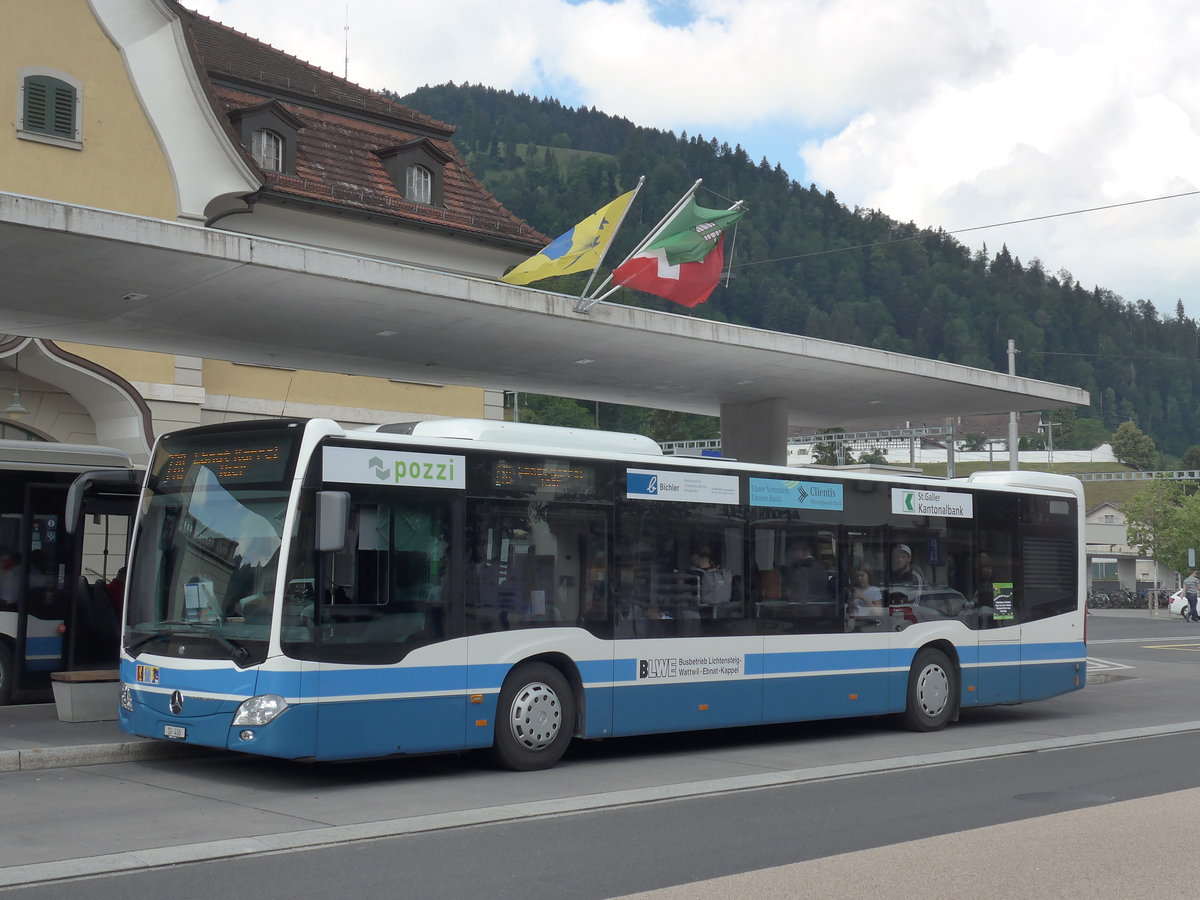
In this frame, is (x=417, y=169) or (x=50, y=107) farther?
(x=417, y=169)

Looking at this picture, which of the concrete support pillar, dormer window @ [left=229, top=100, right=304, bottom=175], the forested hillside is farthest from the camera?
the forested hillside

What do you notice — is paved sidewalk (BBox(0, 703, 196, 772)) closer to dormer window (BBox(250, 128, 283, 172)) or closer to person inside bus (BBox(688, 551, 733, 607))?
person inside bus (BBox(688, 551, 733, 607))

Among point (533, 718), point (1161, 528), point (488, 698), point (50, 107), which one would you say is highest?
point (50, 107)

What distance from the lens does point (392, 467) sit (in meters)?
11.1

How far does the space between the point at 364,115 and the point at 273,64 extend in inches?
103

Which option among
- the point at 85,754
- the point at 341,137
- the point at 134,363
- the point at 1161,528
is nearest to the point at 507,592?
the point at 85,754

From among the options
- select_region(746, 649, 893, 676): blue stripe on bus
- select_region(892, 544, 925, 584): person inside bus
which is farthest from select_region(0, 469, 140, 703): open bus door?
select_region(892, 544, 925, 584): person inside bus

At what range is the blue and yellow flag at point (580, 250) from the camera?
60.2 ft

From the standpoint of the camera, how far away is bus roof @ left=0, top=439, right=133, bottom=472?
1476cm

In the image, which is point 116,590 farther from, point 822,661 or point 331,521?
point 822,661

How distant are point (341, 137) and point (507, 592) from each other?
19.4 metres

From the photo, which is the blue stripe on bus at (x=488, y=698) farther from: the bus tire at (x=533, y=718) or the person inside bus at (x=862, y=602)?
the person inside bus at (x=862, y=602)

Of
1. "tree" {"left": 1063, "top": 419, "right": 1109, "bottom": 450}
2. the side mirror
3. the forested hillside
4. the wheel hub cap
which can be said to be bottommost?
the wheel hub cap

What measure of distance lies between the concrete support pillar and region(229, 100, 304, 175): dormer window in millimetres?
9889
